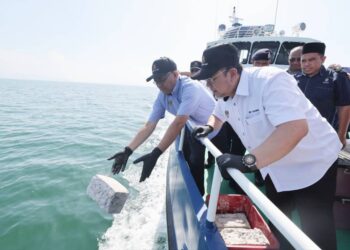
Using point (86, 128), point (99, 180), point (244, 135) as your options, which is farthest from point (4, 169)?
point (244, 135)

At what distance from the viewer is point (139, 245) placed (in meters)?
3.39

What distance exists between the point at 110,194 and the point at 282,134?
7.83ft

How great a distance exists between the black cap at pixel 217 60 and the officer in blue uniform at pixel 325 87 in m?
1.65

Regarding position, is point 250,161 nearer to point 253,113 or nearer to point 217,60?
point 253,113

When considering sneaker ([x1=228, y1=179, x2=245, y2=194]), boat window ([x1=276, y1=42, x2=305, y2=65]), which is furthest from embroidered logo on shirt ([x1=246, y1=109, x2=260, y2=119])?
boat window ([x1=276, y1=42, x2=305, y2=65])

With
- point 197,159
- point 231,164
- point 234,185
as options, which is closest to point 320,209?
point 231,164

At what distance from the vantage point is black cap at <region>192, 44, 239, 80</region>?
1454mm

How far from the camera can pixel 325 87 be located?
8.89 ft

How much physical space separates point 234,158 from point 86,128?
11897 millimetres

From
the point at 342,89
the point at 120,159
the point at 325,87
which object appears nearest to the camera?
the point at 342,89

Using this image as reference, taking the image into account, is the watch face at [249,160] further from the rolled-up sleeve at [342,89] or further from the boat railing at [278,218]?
the rolled-up sleeve at [342,89]

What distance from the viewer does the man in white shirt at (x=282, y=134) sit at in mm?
1212

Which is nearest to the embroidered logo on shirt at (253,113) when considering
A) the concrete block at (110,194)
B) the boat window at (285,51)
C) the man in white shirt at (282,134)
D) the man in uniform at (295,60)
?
the man in white shirt at (282,134)

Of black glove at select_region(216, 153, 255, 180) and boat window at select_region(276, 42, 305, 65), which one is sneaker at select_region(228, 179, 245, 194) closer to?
black glove at select_region(216, 153, 255, 180)
